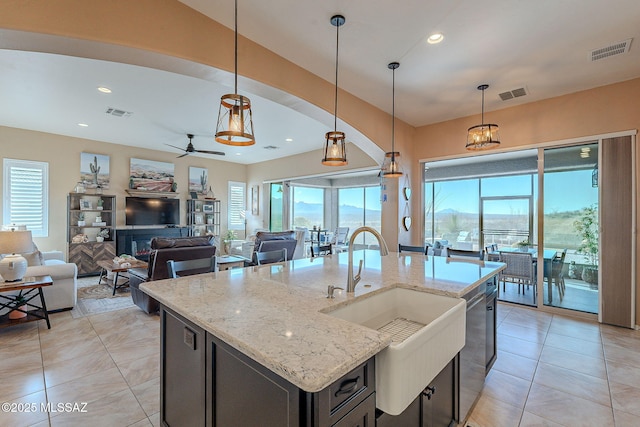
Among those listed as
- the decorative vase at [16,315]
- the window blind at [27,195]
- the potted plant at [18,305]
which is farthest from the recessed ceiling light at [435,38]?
the window blind at [27,195]

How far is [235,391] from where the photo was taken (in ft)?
3.82

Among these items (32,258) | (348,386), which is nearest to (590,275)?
(348,386)

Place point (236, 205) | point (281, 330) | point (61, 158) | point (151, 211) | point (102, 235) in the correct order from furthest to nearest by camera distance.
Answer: point (236, 205)
point (151, 211)
point (102, 235)
point (61, 158)
point (281, 330)

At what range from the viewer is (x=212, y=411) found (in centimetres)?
129

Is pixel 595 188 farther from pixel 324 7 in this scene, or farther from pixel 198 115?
pixel 198 115

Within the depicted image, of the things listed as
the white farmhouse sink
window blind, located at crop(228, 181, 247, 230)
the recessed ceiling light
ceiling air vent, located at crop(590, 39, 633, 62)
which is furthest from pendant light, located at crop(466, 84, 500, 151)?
window blind, located at crop(228, 181, 247, 230)

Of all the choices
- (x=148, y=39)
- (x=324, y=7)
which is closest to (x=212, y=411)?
(x=148, y=39)

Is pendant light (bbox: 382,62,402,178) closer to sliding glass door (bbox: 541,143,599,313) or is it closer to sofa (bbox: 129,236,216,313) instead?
sliding glass door (bbox: 541,143,599,313)

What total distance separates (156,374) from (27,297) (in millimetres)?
2638

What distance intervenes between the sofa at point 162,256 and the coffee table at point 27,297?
966 mm

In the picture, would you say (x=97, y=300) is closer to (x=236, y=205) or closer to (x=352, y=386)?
(x=352, y=386)

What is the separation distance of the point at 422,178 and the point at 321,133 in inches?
87.5

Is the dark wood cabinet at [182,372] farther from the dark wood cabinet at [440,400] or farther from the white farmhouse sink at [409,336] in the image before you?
the dark wood cabinet at [440,400]

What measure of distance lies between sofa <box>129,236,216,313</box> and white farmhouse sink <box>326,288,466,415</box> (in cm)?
304
